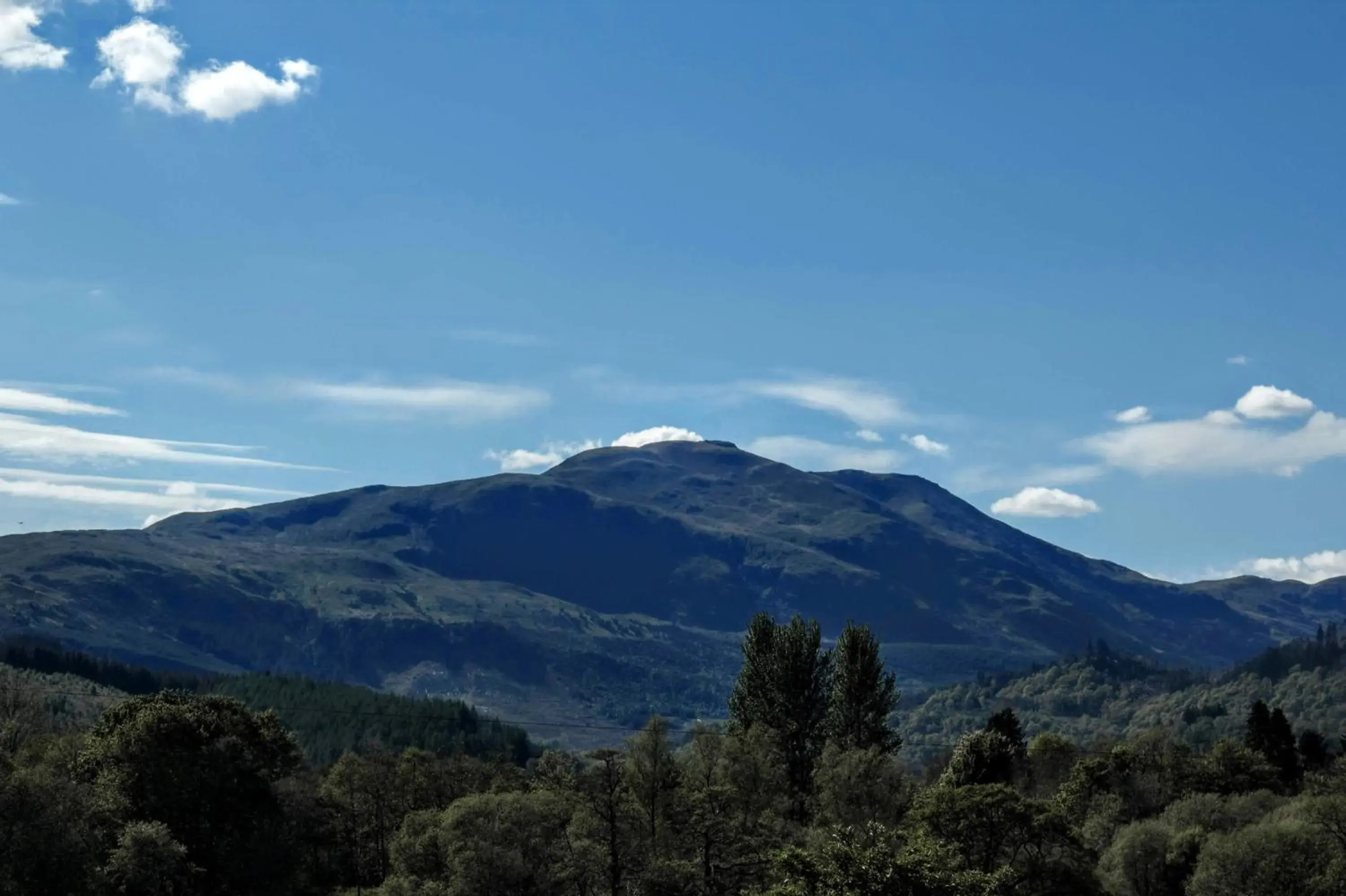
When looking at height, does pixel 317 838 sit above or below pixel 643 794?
below

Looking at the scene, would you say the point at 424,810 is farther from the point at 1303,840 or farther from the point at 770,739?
the point at 1303,840

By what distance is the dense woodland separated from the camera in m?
95.6

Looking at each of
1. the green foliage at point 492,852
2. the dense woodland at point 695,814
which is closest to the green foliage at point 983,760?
the dense woodland at point 695,814

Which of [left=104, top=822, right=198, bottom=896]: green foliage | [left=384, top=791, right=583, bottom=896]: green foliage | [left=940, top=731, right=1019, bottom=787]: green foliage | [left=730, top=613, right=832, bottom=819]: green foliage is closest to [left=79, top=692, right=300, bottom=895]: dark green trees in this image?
[left=104, top=822, right=198, bottom=896]: green foliage

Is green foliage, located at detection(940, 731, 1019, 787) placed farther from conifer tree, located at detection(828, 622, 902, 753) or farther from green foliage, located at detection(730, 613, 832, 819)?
green foliage, located at detection(730, 613, 832, 819)

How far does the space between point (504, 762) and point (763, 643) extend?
57.3 meters

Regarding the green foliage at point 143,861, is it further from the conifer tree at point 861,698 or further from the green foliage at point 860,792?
the conifer tree at point 861,698

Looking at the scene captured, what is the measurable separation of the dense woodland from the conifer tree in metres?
→ 0.28

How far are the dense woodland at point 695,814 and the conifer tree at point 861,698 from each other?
0.91ft

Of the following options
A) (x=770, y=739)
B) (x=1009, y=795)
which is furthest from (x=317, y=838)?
(x=1009, y=795)

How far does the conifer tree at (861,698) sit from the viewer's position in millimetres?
151375

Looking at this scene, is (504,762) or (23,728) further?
(504,762)

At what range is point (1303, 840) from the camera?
11256 centimetres

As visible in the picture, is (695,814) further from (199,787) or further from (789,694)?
(199,787)
